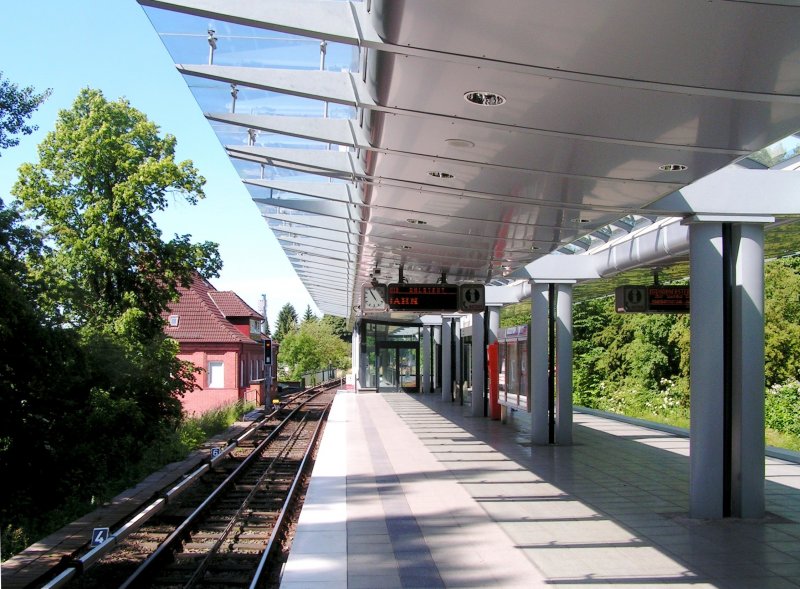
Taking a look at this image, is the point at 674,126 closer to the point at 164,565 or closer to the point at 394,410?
the point at 164,565

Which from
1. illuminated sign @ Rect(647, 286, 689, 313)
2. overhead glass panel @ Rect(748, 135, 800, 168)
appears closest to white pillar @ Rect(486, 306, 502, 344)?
illuminated sign @ Rect(647, 286, 689, 313)

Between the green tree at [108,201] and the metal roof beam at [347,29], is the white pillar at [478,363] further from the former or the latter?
the metal roof beam at [347,29]

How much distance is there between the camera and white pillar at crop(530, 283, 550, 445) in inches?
588

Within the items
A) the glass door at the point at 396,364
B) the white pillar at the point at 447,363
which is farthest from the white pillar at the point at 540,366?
the glass door at the point at 396,364

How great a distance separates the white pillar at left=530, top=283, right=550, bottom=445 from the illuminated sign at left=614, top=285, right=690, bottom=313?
1.55 metres

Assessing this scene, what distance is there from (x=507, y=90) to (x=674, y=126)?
4.14ft

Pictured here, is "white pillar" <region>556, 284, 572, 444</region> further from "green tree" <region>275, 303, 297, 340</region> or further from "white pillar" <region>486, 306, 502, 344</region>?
"green tree" <region>275, 303, 297, 340</region>

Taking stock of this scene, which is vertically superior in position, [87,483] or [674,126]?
[674,126]

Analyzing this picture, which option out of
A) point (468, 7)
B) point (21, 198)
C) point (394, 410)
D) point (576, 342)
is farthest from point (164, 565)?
point (576, 342)

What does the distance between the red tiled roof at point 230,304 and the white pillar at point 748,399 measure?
38.9 metres

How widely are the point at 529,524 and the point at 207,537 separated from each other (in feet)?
12.6

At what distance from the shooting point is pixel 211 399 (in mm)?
36656

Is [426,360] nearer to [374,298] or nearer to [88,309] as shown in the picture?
[88,309]

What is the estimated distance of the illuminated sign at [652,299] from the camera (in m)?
13.9
